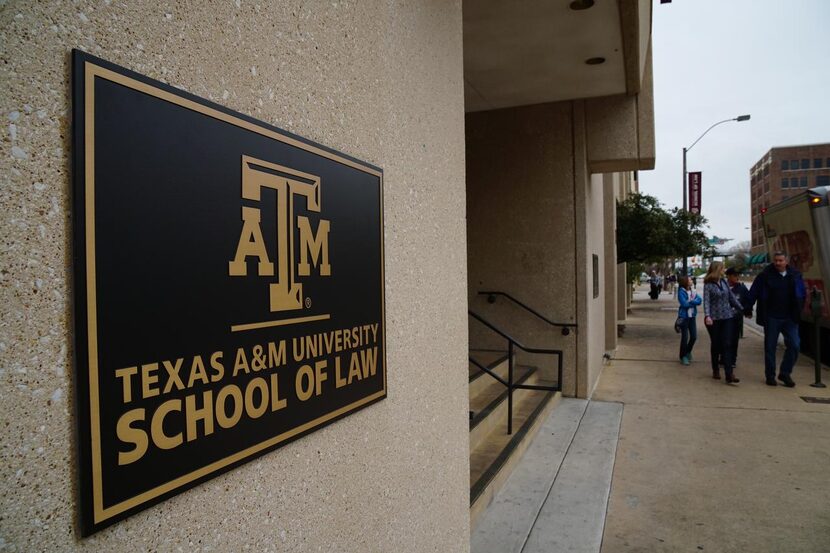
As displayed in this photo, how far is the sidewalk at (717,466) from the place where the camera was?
3.66 m

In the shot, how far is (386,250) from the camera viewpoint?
1948 millimetres

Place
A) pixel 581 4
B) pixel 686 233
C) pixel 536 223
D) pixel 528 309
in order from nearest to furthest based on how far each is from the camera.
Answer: pixel 581 4
pixel 528 309
pixel 536 223
pixel 686 233

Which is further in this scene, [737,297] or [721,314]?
[737,297]

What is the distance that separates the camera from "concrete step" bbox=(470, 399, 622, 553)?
3.60 m

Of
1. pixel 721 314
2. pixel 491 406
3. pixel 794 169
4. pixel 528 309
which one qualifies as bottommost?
pixel 491 406

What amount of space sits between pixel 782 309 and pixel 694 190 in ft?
73.1

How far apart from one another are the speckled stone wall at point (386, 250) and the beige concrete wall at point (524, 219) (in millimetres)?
4684

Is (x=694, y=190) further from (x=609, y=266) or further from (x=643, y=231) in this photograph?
(x=609, y=266)

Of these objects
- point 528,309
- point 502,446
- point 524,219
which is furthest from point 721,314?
point 502,446

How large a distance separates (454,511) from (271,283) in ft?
5.73

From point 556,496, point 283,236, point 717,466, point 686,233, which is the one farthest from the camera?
point 686,233

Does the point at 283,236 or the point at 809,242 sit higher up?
the point at 809,242

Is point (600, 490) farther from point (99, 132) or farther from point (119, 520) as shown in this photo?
point (99, 132)

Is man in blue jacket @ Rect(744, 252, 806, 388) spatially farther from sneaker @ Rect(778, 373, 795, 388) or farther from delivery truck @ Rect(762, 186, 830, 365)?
delivery truck @ Rect(762, 186, 830, 365)
